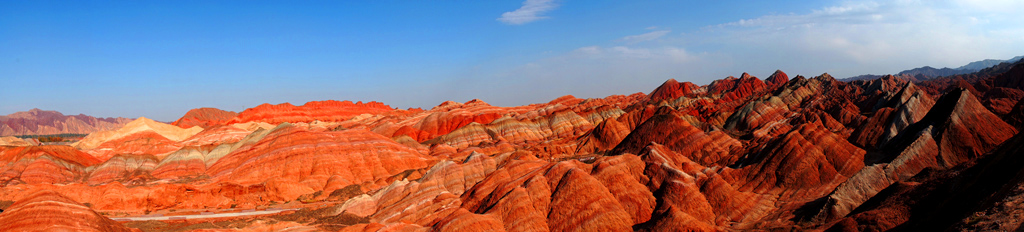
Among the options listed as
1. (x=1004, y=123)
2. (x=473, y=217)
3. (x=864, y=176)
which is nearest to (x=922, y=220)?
(x=864, y=176)

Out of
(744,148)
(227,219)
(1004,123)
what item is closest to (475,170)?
(227,219)

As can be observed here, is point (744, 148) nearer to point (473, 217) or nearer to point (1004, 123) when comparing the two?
point (1004, 123)

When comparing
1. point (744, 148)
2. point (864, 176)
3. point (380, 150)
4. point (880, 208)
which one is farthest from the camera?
point (380, 150)

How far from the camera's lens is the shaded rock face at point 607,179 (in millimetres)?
32688

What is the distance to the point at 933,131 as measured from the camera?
156ft

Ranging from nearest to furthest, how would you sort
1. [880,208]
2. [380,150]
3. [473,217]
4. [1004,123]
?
1. [880,208]
2. [473,217]
3. [1004,123]
4. [380,150]

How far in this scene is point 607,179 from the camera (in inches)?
1626

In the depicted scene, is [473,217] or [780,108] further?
[780,108]

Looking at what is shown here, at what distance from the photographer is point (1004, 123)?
1989 inches

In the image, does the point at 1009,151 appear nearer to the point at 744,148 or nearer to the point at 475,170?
the point at 744,148

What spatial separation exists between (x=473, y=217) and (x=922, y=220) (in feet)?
77.3

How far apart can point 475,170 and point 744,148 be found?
1169 inches

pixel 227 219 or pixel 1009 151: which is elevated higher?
pixel 1009 151

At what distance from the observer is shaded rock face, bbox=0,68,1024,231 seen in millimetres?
32688
